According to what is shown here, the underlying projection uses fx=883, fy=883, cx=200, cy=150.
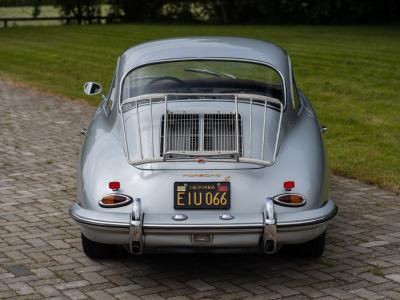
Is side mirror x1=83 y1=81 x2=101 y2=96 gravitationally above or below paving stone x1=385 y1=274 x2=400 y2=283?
above

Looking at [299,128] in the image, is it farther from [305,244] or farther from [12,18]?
[12,18]

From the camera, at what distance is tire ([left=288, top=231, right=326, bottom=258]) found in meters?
6.18

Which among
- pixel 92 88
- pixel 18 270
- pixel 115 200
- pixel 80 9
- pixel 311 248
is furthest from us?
pixel 80 9

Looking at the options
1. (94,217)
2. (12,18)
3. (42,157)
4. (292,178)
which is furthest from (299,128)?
(12,18)

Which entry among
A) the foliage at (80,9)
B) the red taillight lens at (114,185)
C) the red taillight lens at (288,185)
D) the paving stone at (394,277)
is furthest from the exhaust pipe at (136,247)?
the foliage at (80,9)

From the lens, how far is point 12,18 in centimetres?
4050

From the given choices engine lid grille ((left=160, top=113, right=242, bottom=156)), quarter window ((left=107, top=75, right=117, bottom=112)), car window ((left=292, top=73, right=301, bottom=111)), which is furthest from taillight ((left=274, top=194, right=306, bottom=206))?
quarter window ((left=107, top=75, right=117, bottom=112))

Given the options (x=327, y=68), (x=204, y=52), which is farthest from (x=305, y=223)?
(x=327, y=68)

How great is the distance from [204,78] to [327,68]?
41.1 feet

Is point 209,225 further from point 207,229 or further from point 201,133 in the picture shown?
point 201,133

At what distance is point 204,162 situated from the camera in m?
5.75

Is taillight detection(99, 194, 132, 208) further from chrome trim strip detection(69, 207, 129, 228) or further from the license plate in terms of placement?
the license plate

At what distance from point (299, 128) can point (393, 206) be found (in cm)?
196

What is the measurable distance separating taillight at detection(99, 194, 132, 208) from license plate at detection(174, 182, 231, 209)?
1.04 ft
